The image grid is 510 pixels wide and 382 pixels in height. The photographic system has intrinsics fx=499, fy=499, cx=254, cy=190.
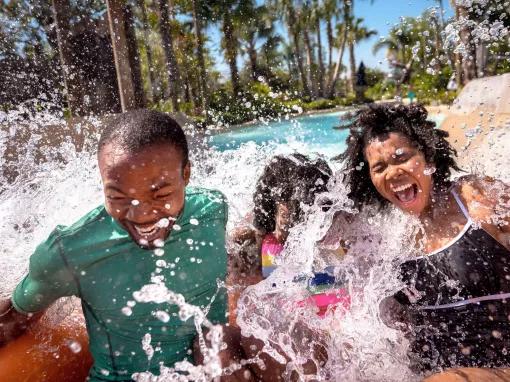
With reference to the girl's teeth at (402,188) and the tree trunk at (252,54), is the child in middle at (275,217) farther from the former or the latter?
the tree trunk at (252,54)

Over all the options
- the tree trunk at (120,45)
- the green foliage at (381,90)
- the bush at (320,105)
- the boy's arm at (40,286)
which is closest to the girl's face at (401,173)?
the boy's arm at (40,286)

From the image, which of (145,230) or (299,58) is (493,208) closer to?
(145,230)

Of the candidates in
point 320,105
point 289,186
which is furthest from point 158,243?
point 320,105

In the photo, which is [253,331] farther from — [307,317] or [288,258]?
[288,258]

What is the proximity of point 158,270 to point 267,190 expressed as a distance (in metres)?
1.26

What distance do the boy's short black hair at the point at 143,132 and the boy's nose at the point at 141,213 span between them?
0.57 ft

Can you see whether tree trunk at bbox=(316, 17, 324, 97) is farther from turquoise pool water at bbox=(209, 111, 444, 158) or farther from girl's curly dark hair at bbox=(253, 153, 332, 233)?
girl's curly dark hair at bbox=(253, 153, 332, 233)

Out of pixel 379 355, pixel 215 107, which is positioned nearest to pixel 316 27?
pixel 215 107

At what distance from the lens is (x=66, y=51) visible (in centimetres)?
799

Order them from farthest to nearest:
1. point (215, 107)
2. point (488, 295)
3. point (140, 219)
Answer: point (215, 107) < point (488, 295) < point (140, 219)

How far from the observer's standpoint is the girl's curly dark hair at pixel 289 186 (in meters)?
2.69

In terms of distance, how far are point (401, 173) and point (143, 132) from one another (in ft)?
3.51

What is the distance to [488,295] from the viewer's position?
6.23 ft

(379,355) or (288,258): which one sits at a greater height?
(288,258)
